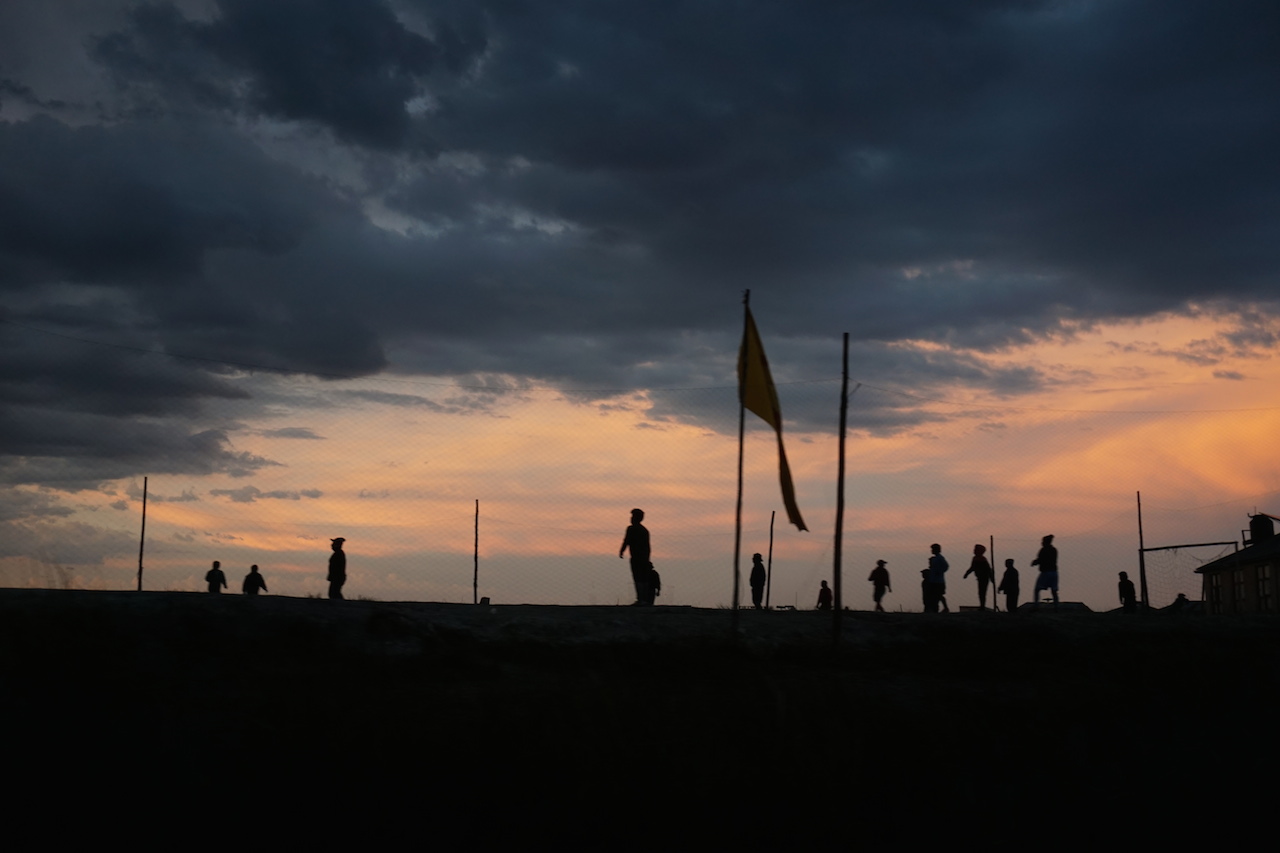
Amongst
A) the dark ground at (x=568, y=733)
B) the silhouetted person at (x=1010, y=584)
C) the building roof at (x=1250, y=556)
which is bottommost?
the dark ground at (x=568, y=733)

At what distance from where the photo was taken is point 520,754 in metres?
13.0

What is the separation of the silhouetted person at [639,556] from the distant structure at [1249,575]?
90.5 feet

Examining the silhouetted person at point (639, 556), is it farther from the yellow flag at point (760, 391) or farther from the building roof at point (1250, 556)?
the building roof at point (1250, 556)

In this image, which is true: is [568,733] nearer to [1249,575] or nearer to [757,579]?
[757,579]

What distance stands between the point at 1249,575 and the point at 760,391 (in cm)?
3408

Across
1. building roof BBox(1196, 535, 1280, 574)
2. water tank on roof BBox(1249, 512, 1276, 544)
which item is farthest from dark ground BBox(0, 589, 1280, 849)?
water tank on roof BBox(1249, 512, 1276, 544)

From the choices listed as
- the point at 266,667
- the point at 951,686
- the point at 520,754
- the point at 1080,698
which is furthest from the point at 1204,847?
the point at 266,667

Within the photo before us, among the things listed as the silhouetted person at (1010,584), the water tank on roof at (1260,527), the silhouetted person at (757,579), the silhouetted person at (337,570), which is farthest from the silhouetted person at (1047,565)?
the water tank on roof at (1260,527)

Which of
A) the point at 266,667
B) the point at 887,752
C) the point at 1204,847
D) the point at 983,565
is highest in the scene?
the point at 983,565

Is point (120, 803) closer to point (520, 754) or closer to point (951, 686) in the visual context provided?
point (520, 754)

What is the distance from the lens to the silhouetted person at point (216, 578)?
2736cm

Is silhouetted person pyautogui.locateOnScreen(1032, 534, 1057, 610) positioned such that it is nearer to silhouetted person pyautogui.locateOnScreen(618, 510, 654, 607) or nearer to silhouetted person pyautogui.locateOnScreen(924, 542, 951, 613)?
silhouetted person pyautogui.locateOnScreen(924, 542, 951, 613)

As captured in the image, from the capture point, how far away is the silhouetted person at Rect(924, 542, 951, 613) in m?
26.5

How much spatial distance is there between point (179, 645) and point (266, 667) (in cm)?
125
